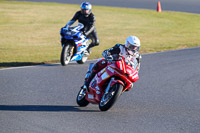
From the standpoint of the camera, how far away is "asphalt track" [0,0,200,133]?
23.0ft

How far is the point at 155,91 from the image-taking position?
1031 cm

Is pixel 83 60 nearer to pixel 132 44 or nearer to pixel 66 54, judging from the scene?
pixel 66 54

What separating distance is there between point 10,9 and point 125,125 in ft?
76.7

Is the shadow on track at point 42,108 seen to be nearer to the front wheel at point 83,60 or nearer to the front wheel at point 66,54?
the front wheel at point 66,54

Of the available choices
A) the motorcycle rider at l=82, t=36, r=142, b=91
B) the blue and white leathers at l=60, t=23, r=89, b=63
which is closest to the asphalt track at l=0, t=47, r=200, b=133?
the blue and white leathers at l=60, t=23, r=89, b=63

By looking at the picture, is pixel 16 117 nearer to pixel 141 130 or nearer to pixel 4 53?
pixel 141 130

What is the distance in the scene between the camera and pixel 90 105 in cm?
872

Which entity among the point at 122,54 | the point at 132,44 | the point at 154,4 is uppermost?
the point at 132,44

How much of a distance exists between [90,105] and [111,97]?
1.22 meters

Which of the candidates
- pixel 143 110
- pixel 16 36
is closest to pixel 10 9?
pixel 16 36

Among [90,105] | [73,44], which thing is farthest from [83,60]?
[90,105]

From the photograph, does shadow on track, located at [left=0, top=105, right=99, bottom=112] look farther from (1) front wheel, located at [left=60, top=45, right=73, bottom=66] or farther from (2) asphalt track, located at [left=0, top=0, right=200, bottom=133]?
(1) front wheel, located at [left=60, top=45, right=73, bottom=66]

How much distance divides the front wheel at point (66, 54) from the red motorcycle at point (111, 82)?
5055 millimetres

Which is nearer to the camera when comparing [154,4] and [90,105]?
[90,105]
